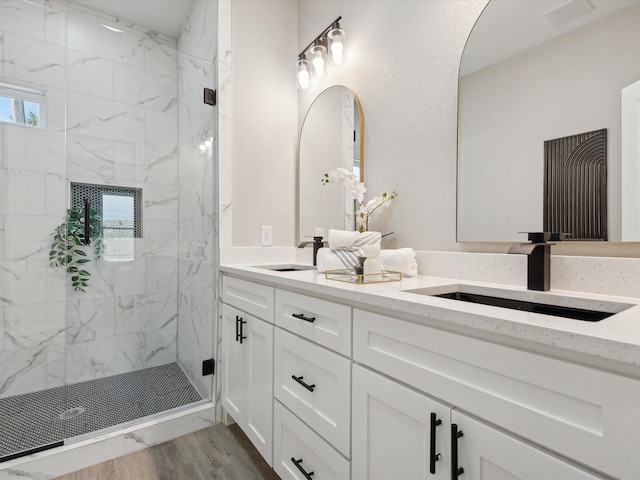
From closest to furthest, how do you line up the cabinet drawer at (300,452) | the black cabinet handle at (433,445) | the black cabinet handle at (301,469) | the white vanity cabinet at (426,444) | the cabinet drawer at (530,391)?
the cabinet drawer at (530,391) < the white vanity cabinet at (426,444) < the black cabinet handle at (433,445) < the cabinet drawer at (300,452) < the black cabinet handle at (301,469)

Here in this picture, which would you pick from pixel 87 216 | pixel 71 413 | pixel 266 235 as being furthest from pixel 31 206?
pixel 266 235

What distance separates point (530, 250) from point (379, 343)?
1.55 ft

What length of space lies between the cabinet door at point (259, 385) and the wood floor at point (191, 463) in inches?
6.6

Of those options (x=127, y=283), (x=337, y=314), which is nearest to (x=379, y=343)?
(x=337, y=314)

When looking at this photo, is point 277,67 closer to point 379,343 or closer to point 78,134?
point 78,134

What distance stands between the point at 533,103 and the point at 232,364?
5.68 ft

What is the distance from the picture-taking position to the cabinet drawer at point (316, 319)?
0.99 m

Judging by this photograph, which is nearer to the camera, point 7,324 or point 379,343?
point 379,343

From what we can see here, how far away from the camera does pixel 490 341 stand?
0.64 metres

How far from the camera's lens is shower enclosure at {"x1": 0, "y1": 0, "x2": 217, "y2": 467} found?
200 centimetres

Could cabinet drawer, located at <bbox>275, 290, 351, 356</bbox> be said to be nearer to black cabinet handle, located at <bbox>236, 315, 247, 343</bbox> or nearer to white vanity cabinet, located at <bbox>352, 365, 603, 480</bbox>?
white vanity cabinet, located at <bbox>352, 365, 603, 480</bbox>

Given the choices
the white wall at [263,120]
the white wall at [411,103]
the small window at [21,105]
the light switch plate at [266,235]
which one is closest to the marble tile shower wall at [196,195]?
the white wall at [263,120]

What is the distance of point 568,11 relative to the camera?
3.31 feet

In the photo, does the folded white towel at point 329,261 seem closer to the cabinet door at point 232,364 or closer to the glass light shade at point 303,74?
the cabinet door at point 232,364
